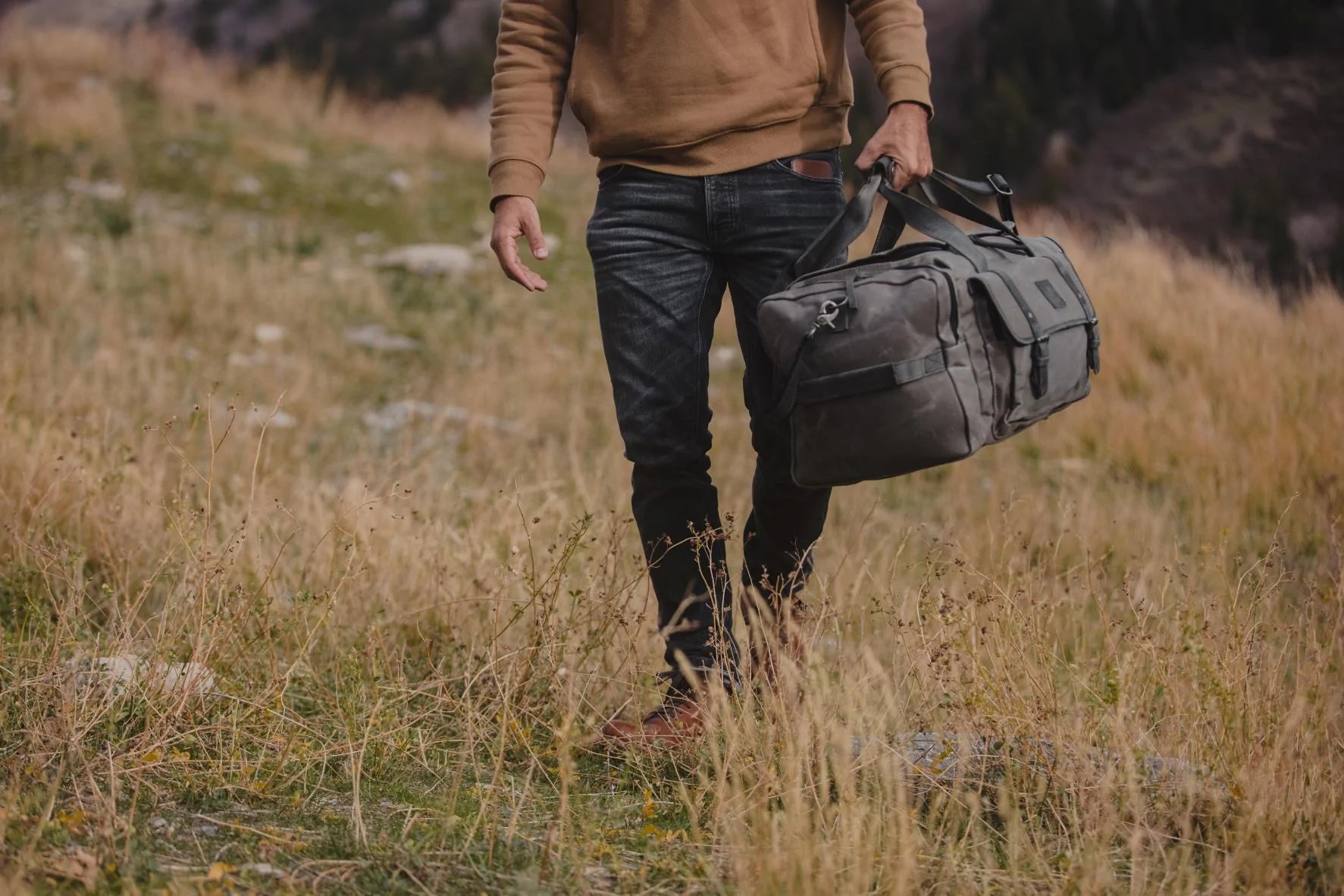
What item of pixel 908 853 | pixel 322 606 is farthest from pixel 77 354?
pixel 908 853

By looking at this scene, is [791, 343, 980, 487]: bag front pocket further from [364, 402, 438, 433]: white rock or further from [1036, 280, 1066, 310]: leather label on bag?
[364, 402, 438, 433]: white rock

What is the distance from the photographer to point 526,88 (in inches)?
96.9

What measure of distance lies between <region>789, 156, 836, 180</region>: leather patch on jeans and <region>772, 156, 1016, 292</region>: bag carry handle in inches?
6.0

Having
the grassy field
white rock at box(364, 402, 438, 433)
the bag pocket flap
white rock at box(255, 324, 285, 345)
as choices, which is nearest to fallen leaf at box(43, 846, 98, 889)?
the grassy field

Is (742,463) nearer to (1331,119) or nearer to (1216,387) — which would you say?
(1216,387)

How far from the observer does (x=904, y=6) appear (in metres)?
2.35

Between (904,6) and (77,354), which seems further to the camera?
(77,354)

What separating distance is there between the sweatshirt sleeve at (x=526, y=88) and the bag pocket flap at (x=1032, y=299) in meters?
Result: 0.97

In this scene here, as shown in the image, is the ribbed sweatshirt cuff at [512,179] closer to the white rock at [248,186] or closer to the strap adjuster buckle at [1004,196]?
the strap adjuster buckle at [1004,196]

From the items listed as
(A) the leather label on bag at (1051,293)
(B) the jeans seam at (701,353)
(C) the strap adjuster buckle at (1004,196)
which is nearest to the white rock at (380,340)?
(B) the jeans seam at (701,353)

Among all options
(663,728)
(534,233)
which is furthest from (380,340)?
(663,728)

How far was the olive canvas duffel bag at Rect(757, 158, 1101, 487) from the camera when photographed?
6.27ft

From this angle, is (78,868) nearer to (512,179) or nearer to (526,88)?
(512,179)

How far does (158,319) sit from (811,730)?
216 inches
